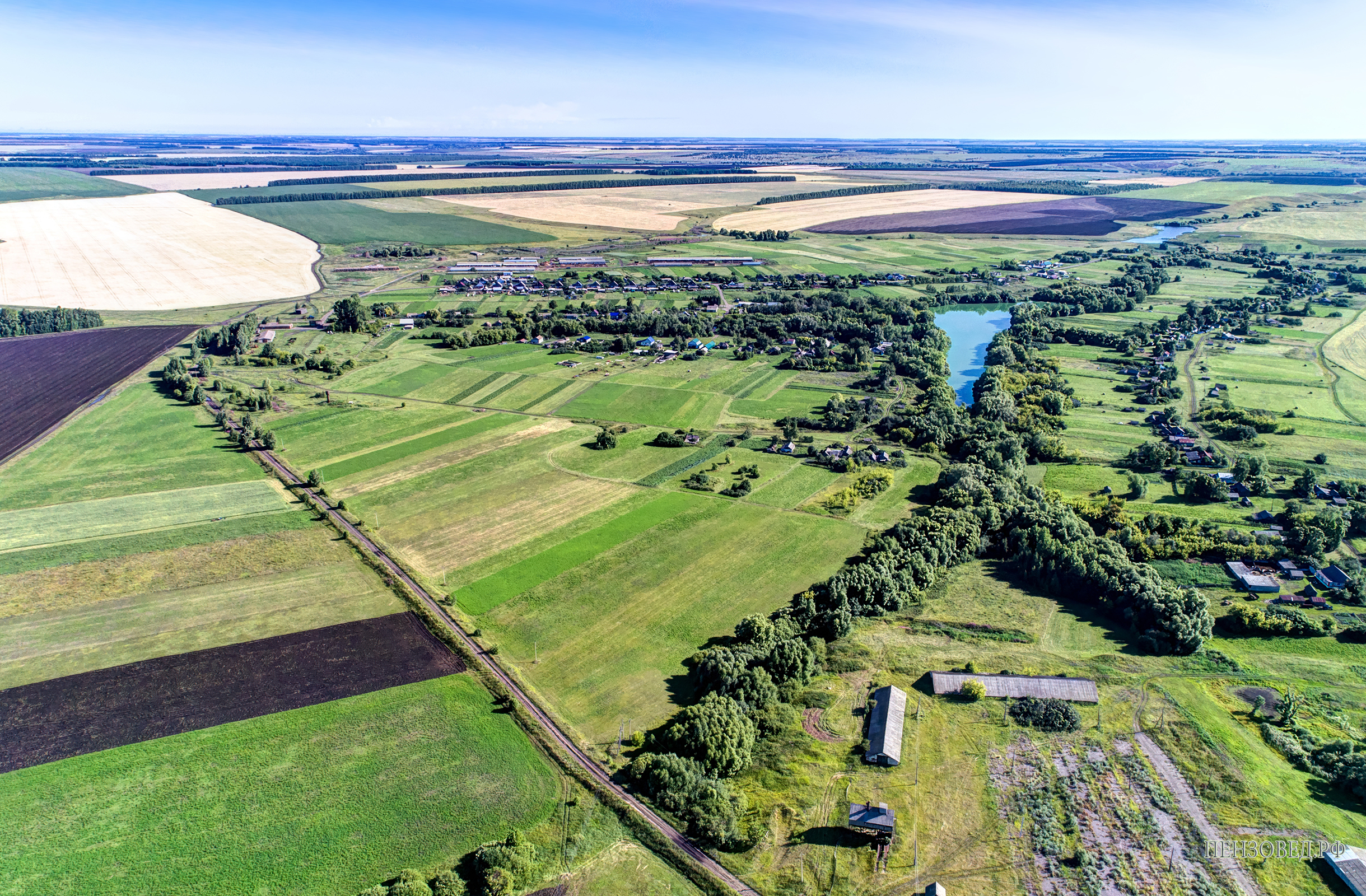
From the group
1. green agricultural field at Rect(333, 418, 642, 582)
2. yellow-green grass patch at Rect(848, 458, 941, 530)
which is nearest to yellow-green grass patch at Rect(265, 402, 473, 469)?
green agricultural field at Rect(333, 418, 642, 582)

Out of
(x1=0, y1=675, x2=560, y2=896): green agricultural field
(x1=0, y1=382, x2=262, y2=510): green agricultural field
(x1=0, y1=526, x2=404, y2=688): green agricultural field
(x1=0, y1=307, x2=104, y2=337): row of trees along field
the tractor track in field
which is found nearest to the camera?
(x1=0, y1=675, x2=560, y2=896): green agricultural field

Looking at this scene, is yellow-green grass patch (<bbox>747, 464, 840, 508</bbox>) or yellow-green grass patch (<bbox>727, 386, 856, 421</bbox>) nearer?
yellow-green grass patch (<bbox>747, 464, 840, 508</bbox>)

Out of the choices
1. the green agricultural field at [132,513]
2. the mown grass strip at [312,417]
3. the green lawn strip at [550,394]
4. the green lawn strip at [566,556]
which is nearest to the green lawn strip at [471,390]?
the green lawn strip at [550,394]

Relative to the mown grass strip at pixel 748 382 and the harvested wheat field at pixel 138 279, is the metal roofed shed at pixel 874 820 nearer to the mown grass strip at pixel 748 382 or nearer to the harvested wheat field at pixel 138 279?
the mown grass strip at pixel 748 382

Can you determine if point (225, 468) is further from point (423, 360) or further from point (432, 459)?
point (423, 360)

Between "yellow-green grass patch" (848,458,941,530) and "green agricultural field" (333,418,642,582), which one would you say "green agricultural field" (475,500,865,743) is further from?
"green agricultural field" (333,418,642,582)

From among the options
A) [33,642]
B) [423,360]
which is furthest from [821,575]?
[423,360]

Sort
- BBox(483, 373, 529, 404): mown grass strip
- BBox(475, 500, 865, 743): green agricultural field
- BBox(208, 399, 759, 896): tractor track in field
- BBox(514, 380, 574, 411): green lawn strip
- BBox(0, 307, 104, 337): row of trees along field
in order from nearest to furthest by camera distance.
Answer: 1. BBox(208, 399, 759, 896): tractor track in field
2. BBox(475, 500, 865, 743): green agricultural field
3. BBox(514, 380, 574, 411): green lawn strip
4. BBox(483, 373, 529, 404): mown grass strip
5. BBox(0, 307, 104, 337): row of trees along field
